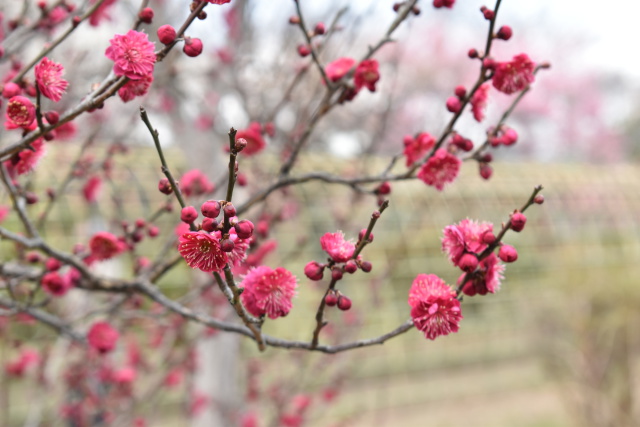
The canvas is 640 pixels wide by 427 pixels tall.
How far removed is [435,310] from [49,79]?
2.54ft

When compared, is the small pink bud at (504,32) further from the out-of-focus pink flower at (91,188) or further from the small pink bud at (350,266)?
the out-of-focus pink flower at (91,188)

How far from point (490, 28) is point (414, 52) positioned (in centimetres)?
1350

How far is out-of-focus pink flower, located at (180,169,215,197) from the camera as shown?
1.61m

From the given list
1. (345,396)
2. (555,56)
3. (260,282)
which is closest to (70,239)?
(345,396)

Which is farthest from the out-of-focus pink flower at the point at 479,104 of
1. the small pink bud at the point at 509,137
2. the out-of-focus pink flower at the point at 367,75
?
the out-of-focus pink flower at the point at 367,75

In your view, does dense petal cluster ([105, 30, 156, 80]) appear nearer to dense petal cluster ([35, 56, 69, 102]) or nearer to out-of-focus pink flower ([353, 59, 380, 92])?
dense petal cluster ([35, 56, 69, 102])

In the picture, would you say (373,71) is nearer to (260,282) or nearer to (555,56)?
(260,282)

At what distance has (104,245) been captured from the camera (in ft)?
4.74

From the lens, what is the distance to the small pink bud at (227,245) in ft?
2.55

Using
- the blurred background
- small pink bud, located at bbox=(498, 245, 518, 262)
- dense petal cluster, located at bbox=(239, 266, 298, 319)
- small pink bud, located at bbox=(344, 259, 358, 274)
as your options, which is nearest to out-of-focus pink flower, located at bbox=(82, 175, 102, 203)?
the blurred background

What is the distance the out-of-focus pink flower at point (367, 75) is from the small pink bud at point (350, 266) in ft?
1.76

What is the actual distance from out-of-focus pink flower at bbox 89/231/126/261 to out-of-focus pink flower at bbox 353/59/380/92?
69 centimetres

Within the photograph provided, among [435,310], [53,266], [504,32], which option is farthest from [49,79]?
[504,32]

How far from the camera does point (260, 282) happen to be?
993 millimetres
